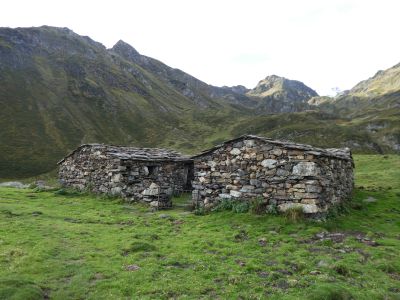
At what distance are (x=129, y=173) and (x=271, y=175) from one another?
35.4 feet

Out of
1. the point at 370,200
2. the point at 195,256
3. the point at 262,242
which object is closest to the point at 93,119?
the point at 370,200

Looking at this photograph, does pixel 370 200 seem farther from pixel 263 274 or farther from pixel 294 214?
pixel 263 274

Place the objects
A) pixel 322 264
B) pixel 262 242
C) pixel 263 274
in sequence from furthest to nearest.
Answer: pixel 262 242 < pixel 322 264 < pixel 263 274

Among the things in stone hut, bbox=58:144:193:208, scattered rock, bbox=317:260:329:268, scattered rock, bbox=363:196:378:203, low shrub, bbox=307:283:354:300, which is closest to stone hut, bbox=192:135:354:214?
scattered rock, bbox=363:196:378:203

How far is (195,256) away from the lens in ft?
37.2

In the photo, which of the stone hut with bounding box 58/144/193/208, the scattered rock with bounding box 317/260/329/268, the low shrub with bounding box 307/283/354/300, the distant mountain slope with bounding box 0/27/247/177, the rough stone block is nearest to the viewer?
the low shrub with bounding box 307/283/354/300

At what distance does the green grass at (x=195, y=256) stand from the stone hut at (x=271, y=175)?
113 cm

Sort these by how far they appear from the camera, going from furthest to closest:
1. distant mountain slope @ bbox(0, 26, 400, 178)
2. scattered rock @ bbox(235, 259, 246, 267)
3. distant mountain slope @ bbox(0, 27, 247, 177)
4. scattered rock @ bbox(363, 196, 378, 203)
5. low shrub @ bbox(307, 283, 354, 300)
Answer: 1. distant mountain slope @ bbox(0, 26, 400, 178)
2. distant mountain slope @ bbox(0, 27, 247, 177)
3. scattered rock @ bbox(363, 196, 378, 203)
4. scattered rock @ bbox(235, 259, 246, 267)
5. low shrub @ bbox(307, 283, 354, 300)

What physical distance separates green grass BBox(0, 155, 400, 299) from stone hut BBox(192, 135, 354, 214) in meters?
1.13

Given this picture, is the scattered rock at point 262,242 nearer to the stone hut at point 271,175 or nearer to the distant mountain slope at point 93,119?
the stone hut at point 271,175

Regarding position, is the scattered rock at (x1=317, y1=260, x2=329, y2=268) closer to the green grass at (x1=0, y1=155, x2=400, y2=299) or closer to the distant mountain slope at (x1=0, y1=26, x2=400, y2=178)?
the green grass at (x1=0, y1=155, x2=400, y2=299)

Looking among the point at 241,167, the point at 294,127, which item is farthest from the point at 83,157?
the point at 294,127

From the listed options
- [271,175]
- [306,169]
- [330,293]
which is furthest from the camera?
[271,175]

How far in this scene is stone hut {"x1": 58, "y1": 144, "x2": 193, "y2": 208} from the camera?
22859 millimetres
